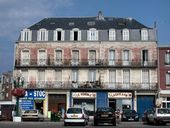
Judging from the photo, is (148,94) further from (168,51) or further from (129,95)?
(168,51)

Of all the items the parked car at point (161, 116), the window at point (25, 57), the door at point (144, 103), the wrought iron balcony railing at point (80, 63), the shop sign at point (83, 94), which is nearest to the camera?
the parked car at point (161, 116)

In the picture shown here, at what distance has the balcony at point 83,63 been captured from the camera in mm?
56000

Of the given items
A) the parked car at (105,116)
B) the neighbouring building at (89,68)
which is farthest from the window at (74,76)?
the parked car at (105,116)

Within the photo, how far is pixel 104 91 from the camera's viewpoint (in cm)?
5581

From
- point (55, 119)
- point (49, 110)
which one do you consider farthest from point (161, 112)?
point (49, 110)

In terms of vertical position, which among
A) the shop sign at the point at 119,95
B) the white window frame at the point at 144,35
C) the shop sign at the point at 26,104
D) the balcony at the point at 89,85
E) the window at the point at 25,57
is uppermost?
the white window frame at the point at 144,35

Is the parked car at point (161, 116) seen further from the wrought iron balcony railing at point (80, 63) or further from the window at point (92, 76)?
the window at point (92, 76)

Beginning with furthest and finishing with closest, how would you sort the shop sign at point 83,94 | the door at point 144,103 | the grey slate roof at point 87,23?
the grey slate roof at point 87,23 → the shop sign at point 83,94 → the door at point 144,103

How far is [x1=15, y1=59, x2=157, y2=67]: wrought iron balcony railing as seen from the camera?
56.1 meters

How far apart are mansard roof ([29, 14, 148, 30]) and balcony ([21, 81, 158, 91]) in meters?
8.38

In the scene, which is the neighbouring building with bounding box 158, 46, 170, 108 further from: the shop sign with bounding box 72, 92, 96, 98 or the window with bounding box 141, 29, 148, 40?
the shop sign with bounding box 72, 92, 96, 98

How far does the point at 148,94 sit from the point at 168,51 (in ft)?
20.9

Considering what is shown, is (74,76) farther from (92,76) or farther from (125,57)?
(125,57)

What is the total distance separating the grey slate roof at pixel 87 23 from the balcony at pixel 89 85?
8.38 metres
